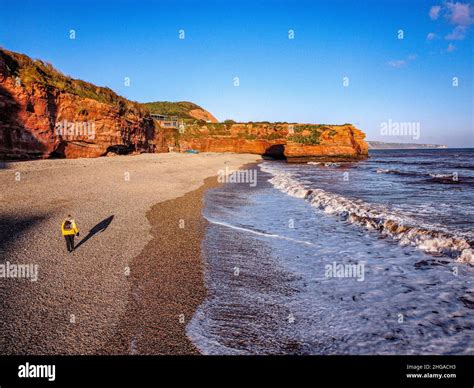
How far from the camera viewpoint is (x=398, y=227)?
10.0 meters

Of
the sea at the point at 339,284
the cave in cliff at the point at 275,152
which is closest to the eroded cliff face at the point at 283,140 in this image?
the cave in cliff at the point at 275,152

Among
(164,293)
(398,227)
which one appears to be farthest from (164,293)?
(398,227)

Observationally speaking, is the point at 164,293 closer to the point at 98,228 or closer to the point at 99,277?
the point at 99,277

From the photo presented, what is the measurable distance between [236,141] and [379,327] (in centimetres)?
8388

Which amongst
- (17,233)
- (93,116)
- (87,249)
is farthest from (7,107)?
(87,249)

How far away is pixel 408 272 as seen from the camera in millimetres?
6895

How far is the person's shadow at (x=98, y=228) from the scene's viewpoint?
8220 mm

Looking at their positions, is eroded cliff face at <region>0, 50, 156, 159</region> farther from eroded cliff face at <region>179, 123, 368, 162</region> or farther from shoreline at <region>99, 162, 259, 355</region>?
eroded cliff face at <region>179, 123, 368, 162</region>

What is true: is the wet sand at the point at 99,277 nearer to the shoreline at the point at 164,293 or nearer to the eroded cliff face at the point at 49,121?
the shoreline at the point at 164,293

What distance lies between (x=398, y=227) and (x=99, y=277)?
9848 millimetres

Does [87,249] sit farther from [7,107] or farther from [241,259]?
[7,107]

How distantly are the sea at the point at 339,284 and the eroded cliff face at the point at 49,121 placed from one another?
21.3m

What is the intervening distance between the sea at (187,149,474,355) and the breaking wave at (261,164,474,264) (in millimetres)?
36

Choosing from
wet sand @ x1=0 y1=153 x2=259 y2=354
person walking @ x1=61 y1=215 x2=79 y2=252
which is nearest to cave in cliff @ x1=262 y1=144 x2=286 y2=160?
wet sand @ x1=0 y1=153 x2=259 y2=354
